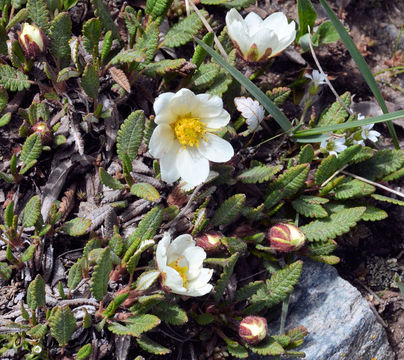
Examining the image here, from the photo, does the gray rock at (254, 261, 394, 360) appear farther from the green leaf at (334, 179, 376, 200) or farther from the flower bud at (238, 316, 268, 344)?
the green leaf at (334, 179, 376, 200)

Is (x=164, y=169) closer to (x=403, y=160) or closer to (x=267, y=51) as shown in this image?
(x=267, y=51)

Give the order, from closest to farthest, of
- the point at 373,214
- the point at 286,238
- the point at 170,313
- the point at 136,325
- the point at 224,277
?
the point at 136,325, the point at 170,313, the point at 224,277, the point at 286,238, the point at 373,214

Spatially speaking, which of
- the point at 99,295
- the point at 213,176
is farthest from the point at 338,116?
the point at 99,295

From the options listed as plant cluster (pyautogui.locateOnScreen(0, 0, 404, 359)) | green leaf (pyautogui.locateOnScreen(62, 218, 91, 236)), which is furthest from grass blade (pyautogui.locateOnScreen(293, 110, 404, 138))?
green leaf (pyautogui.locateOnScreen(62, 218, 91, 236))

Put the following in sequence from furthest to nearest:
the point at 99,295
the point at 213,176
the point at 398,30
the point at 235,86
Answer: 1. the point at 398,30
2. the point at 235,86
3. the point at 213,176
4. the point at 99,295

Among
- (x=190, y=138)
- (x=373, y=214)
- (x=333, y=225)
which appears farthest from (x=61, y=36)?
(x=373, y=214)

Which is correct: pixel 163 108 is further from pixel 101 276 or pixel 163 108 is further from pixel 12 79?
pixel 12 79
